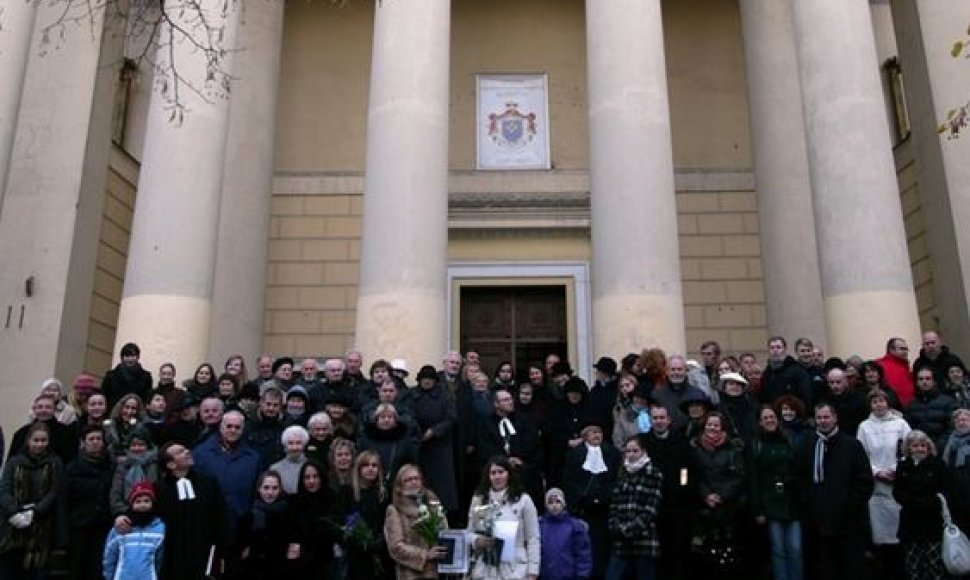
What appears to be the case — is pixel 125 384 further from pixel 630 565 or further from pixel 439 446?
pixel 630 565

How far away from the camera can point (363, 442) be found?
8305 millimetres

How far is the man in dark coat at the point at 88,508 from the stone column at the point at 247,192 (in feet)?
19.6

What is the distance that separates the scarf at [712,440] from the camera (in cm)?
816

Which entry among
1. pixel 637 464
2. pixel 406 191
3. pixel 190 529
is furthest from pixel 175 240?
pixel 637 464

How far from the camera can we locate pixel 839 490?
7691 millimetres

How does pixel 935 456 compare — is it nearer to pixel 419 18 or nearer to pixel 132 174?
pixel 419 18

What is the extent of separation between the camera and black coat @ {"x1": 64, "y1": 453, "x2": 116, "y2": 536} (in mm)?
7812

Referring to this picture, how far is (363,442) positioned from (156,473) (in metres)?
1.76

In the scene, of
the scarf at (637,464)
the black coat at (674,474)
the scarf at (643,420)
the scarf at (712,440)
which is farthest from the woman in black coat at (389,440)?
the scarf at (712,440)

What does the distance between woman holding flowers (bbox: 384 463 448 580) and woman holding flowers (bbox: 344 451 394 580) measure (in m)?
0.19

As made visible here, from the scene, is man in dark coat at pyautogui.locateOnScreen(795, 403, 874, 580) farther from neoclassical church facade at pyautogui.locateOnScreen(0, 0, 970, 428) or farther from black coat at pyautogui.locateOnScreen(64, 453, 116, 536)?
black coat at pyautogui.locateOnScreen(64, 453, 116, 536)

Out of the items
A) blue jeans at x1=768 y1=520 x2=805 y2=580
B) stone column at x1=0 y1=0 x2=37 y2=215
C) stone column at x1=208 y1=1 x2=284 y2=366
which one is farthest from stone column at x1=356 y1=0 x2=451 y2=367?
blue jeans at x1=768 y1=520 x2=805 y2=580

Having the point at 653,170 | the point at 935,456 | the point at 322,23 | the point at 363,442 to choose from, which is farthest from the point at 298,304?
the point at 935,456

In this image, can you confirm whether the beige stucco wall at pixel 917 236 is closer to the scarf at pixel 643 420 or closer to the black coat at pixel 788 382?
the black coat at pixel 788 382
